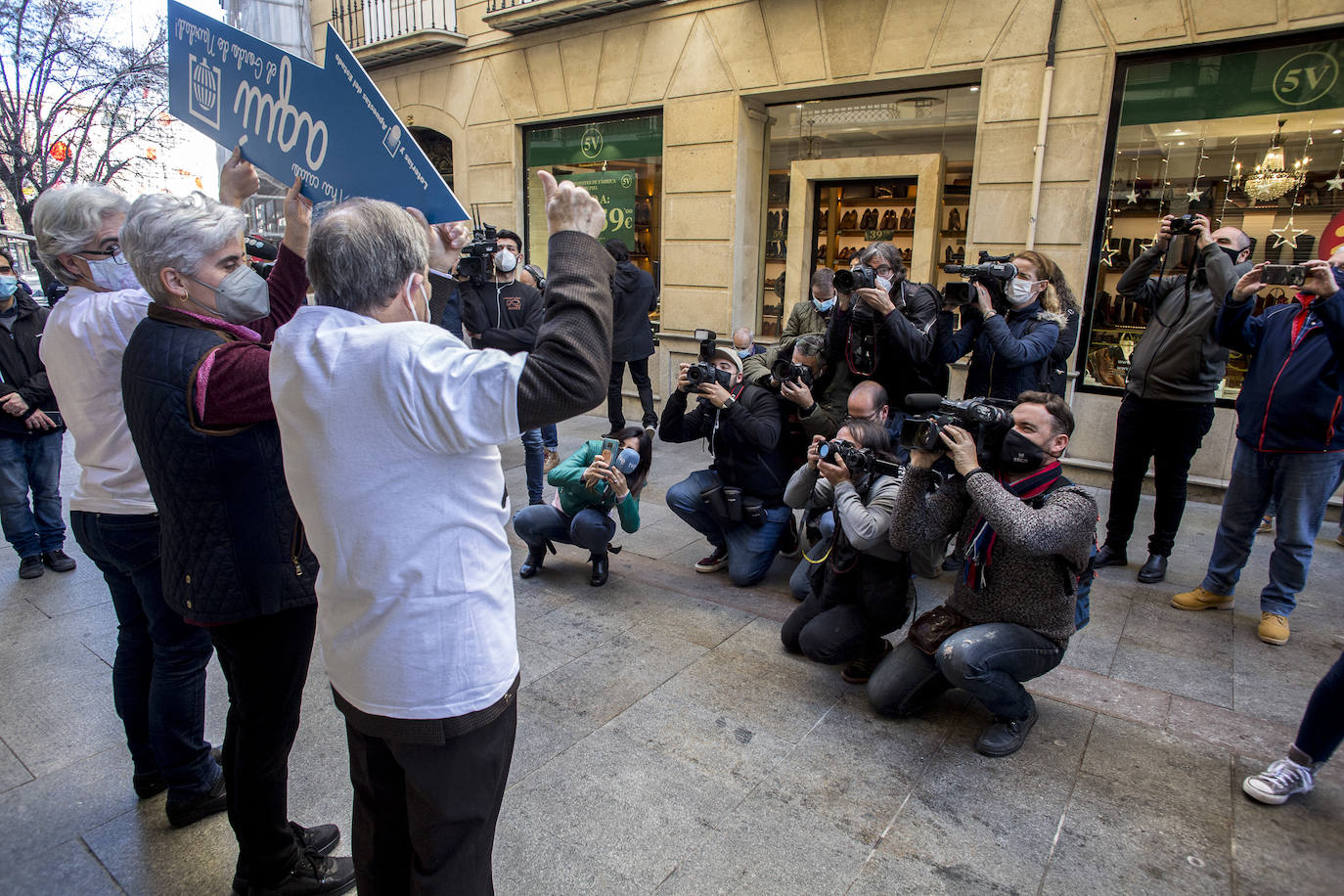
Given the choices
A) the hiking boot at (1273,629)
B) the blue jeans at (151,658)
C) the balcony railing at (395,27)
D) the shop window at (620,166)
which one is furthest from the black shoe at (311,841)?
the balcony railing at (395,27)

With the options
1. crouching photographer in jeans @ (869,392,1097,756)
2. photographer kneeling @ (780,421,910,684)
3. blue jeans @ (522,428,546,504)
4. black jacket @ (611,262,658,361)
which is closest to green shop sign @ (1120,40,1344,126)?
black jacket @ (611,262,658,361)

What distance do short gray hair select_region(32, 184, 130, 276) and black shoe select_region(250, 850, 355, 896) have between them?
1.98 metres

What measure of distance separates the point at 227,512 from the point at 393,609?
28.3 inches

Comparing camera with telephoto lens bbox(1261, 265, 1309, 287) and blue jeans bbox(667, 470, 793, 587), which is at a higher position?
camera with telephoto lens bbox(1261, 265, 1309, 287)

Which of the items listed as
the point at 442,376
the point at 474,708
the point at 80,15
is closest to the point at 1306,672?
the point at 474,708

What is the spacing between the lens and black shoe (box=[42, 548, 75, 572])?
4.73 metres

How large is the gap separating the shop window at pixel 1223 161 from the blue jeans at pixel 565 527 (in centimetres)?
414

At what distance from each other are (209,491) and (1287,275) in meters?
4.29

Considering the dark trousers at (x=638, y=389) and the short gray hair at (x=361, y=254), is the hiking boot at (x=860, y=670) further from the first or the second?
the dark trousers at (x=638, y=389)

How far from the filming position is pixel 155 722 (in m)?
2.46

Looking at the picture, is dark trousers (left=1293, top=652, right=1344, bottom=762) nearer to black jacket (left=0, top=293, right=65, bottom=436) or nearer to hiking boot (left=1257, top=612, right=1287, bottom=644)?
hiking boot (left=1257, top=612, right=1287, bottom=644)

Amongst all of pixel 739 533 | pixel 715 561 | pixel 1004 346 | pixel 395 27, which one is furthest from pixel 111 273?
pixel 395 27

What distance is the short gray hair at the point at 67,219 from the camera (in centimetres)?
240

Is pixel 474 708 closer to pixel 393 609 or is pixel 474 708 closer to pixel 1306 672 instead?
pixel 393 609
